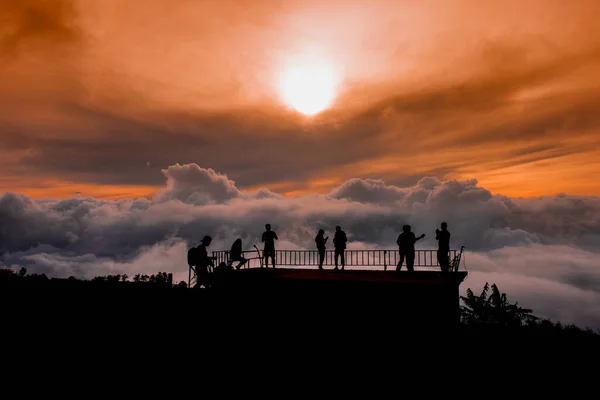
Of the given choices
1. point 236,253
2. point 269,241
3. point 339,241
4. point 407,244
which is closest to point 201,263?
point 236,253

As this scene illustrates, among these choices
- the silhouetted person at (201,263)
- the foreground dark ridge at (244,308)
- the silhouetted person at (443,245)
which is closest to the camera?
the foreground dark ridge at (244,308)

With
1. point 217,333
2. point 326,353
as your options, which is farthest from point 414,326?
point 217,333

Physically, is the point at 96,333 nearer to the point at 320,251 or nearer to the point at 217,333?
the point at 217,333

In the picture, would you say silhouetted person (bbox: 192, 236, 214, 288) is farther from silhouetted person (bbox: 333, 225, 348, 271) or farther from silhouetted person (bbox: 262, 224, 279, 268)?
silhouetted person (bbox: 333, 225, 348, 271)

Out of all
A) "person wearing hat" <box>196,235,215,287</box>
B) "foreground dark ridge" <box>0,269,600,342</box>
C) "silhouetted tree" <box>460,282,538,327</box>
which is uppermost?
"person wearing hat" <box>196,235,215,287</box>

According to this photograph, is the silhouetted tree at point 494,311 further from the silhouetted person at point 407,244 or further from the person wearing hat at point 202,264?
the person wearing hat at point 202,264

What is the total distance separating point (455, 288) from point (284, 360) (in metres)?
7.06

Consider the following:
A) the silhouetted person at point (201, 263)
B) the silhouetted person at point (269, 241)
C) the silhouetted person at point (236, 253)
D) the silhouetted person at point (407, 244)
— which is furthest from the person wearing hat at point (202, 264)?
the silhouetted person at point (407, 244)

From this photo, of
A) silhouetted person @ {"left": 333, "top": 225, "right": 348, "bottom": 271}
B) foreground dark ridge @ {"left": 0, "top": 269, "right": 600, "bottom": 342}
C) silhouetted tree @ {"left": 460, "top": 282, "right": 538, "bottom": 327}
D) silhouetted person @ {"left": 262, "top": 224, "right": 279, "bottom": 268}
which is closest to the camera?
foreground dark ridge @ {"left": 0, "top": 269, "right": 600, "bottom": 342}

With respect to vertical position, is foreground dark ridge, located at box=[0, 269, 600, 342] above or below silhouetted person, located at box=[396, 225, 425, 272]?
below

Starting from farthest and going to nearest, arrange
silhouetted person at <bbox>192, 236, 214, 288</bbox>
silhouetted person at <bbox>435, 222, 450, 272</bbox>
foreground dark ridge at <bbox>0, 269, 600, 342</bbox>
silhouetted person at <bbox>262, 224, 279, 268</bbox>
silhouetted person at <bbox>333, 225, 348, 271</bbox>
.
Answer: silhouetted person at <bbox>262, 224, 279, 268</bbox>
silhouetted person at <bbox>333, 225, 348, 271</bbox>
silhouetted person at <bbox>435, 222, 450, 272</bbox>
silhouetted person at <bbox>192, 236, 214, 288</bbox>
foreground dark ridge at <bbox>0, 269, 600, 342</bbox>

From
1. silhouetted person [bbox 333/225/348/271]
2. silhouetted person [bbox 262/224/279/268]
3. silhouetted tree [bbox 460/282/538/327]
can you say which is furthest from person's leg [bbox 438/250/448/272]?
silhouetted tree [bbox 460/282/538/327]

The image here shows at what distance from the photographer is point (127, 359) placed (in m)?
9.44

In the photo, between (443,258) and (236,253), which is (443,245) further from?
(236,253)
